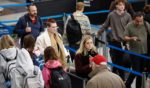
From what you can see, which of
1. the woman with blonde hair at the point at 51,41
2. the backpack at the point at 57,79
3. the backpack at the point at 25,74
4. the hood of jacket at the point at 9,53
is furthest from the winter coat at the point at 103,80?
the woman with blonde hair at the point at 51,41

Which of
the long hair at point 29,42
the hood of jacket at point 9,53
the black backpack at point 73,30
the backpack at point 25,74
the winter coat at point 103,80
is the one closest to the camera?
the winter coat at point 103,80

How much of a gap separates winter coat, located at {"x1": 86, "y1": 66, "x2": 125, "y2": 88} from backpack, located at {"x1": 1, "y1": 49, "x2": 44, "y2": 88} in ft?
4.21

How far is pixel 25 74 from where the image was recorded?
840 centimetres

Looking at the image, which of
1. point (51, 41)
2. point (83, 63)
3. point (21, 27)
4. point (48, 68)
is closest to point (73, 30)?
point (21, 27)

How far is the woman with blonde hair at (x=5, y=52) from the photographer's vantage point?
8.64 meters

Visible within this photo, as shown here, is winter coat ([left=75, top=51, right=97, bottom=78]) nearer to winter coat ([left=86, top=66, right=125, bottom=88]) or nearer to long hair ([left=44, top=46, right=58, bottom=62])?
long hair ([left=44, top=46, right=58, bottom=62])

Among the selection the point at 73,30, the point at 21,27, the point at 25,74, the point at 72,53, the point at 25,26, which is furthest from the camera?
the point at 72,53

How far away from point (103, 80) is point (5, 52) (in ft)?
7.09

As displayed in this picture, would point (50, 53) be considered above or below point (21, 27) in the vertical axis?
above

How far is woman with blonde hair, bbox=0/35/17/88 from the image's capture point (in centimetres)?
864

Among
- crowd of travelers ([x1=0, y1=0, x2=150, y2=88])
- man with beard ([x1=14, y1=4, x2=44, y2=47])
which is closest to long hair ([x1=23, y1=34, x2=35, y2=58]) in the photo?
crowd of travelers ([x1=0, y1=0, x2=150, y2=88])

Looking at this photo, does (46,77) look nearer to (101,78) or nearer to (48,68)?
(48,68)

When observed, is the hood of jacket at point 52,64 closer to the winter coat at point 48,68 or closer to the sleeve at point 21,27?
the winter coat at point 48,68

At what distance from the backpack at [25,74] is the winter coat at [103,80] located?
1.28 metres
